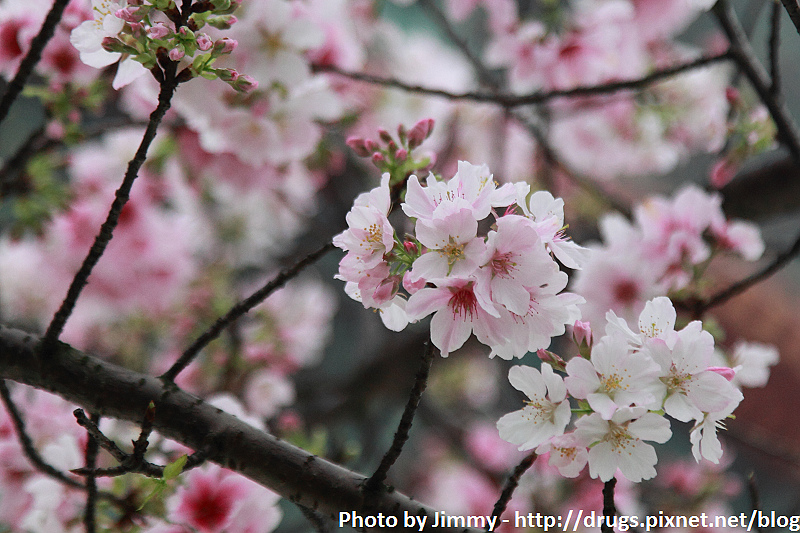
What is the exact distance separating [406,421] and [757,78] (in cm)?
76

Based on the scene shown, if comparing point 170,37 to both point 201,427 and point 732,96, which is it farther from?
point 732,96

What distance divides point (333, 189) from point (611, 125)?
89cm

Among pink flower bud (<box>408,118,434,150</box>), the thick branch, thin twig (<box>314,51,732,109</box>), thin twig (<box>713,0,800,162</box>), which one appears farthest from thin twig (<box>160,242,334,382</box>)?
thin twig (<box>713,0,800,162</box>)

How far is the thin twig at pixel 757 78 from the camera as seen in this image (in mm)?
820

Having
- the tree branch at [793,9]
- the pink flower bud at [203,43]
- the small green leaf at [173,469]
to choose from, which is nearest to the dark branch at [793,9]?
the tree branch at [793,9]

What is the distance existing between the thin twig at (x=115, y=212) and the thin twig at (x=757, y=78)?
0.79 m

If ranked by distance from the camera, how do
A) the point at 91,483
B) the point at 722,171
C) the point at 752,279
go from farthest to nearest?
1. the point at 722,171
2. the point at 752,279
3. the point at 91,483

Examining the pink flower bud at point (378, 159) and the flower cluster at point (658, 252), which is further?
the flower cluster at point (658, 252)

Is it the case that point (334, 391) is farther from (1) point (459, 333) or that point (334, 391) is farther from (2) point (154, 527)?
(1) point (459, 333)

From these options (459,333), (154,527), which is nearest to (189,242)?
(154,527)

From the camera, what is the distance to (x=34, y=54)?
520 mm

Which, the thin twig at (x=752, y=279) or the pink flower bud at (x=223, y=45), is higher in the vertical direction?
the pink flower bud at (x=223, y=45)

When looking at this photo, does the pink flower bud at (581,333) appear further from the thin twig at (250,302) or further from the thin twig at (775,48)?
the thin twig at (775,48)

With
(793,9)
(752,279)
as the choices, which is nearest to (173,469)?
(793,9)
